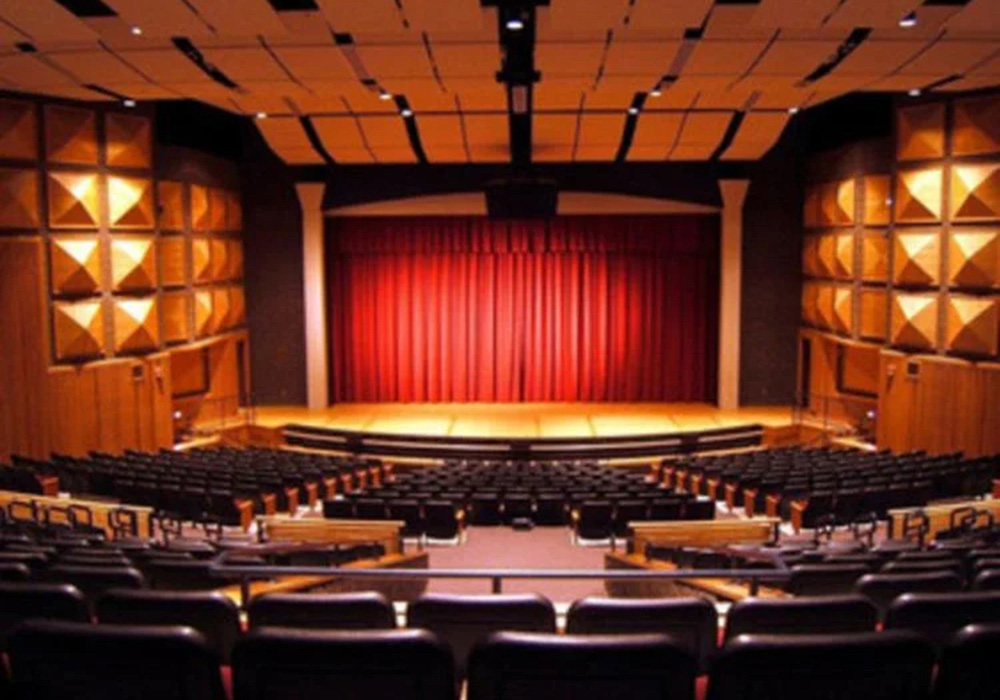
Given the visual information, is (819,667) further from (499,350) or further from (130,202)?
(499,350)

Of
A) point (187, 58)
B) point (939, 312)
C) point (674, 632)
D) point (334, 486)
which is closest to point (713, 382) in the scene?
point (939, 312)

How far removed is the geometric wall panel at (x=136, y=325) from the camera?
15656 millimetres

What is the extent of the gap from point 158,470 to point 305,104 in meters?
6.55

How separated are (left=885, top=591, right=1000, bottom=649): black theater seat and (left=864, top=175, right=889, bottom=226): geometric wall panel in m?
15.0

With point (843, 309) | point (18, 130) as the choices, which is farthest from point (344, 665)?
point (843, 309)

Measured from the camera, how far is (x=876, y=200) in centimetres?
1675

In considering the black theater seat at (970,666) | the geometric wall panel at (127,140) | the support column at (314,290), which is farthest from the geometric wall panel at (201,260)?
the black theater seat at (970,666)

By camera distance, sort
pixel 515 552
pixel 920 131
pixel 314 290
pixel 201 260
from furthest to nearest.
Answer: pixel 314 290 < pixel 201 260 < pixel 920 131 < pixel 515 552

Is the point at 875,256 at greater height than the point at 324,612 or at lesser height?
greater

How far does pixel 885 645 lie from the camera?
7.30 ft

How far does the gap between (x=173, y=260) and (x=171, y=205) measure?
3.37ft

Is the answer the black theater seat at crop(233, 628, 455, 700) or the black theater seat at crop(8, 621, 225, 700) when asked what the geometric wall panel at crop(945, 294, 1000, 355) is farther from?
the black theater seat at crop(8, 621, 225, 700)

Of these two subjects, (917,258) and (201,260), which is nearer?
(917,258)

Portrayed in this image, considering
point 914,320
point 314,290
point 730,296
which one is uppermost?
point 314,290
